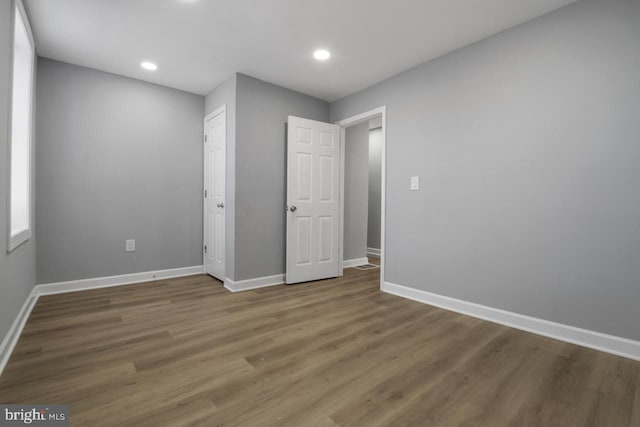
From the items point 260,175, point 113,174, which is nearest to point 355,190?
point 260,175

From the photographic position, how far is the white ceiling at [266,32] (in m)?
2.14

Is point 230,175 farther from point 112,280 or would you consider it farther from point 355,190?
point 355,190

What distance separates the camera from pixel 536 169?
2.22 metres

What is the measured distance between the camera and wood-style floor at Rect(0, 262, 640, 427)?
133 cm

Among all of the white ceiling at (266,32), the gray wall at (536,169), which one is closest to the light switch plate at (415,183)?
the gray wall at (536,169)

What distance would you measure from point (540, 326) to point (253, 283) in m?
2.72

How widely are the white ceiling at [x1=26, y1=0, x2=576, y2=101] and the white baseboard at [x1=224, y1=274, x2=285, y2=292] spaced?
7.77ft

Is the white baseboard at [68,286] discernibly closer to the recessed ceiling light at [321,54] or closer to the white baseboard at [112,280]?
the white baseboard at [112,280]

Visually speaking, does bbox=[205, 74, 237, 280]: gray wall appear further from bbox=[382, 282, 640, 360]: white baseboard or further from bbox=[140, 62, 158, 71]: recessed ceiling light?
bbox=[382, 282, 640, 360]: white baseboard

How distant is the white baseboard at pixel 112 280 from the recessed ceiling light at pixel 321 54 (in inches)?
120

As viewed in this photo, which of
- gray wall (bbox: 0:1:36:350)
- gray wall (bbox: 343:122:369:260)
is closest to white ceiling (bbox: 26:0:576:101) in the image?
gray wall (bbox: 0:1:36:350)

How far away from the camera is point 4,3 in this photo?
1657mm

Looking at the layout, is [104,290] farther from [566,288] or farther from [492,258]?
[566,288]

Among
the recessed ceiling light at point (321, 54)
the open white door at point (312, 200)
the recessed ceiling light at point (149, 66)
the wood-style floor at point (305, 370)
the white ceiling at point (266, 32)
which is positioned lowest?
the wood-style floor at point (305, 370)
